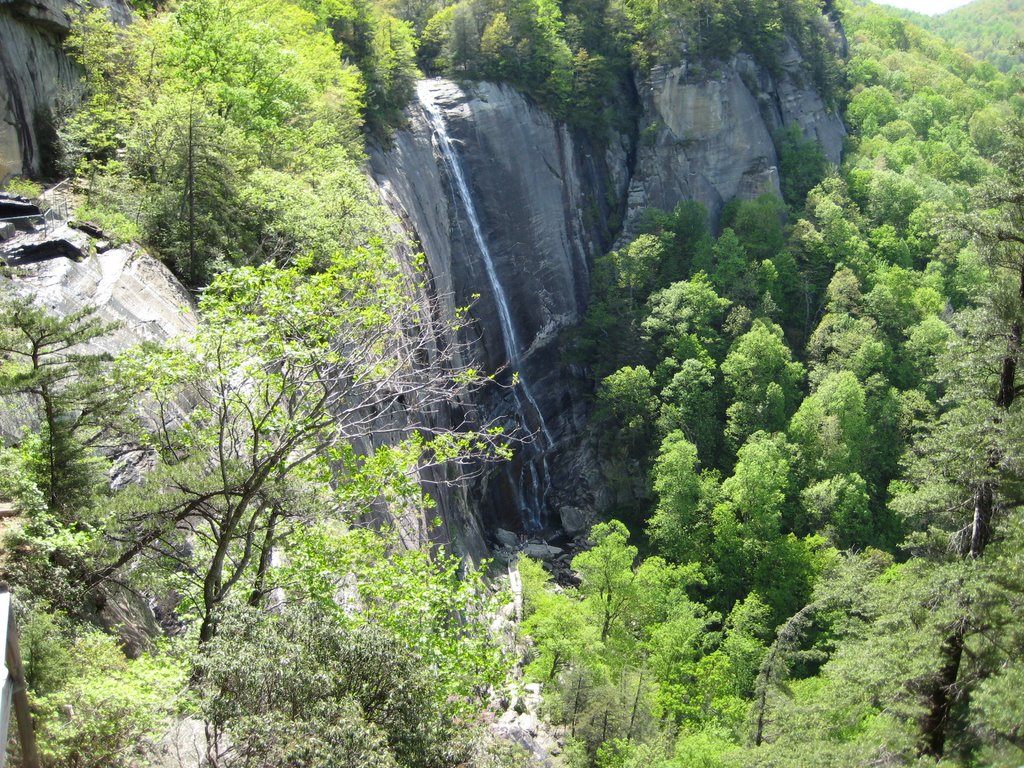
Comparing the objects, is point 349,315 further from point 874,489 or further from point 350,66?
point 874,489

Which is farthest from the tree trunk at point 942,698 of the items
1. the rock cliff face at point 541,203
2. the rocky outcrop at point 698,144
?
the rocky outcrop at point 698,144

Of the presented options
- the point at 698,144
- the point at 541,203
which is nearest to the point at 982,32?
the point at 698,144

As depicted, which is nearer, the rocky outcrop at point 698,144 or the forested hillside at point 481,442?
the forested hillside at point 481,442

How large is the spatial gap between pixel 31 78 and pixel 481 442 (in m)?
17.1

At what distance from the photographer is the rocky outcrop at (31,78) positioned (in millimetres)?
19797

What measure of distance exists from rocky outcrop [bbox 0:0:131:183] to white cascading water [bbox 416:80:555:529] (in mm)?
18450

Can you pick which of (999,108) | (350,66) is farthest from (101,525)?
(999,108)

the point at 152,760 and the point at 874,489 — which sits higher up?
the point at 152,760

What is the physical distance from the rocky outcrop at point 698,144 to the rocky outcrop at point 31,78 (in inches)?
1238

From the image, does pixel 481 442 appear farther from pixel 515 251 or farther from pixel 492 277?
pixel 515 251

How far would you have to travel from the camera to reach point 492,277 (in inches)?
1519

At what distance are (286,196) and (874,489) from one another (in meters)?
29.7

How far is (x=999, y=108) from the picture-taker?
7744cm

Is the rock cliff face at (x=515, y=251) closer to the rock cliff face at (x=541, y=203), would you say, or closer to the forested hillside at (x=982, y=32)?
the rock cliff face at (x=541, y=203)
